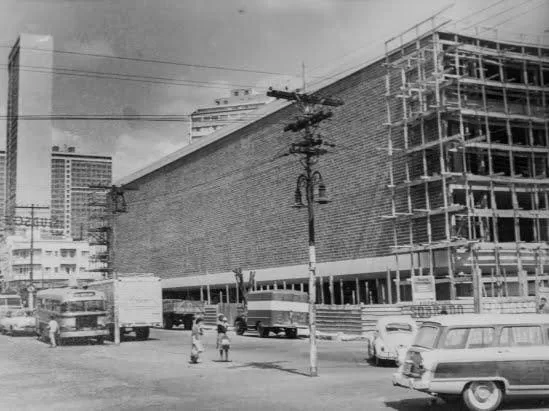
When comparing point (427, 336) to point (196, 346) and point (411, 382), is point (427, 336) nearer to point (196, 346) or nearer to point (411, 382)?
point (411, 382)

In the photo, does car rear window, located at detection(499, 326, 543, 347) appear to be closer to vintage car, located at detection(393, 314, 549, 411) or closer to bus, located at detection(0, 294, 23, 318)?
vintage car, located at detection(393, 314, 549, 411)

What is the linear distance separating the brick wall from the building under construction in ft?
0.46

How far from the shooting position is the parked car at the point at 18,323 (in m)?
42.4

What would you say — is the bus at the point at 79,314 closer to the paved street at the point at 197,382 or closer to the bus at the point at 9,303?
the paved street at the point at 197,382

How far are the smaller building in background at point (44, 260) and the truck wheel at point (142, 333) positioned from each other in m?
79.9

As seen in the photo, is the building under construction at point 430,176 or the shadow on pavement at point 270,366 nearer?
the shadow on pavement at point 270,366

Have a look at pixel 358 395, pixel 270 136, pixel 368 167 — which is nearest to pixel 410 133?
pixel 368 167

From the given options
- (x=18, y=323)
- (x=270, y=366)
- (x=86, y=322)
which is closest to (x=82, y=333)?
(x=86, y=322)

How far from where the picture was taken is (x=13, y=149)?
170 meters

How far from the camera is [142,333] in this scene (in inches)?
1458

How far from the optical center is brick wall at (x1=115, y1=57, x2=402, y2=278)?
142ft

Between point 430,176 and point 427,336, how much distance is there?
86.5 feet

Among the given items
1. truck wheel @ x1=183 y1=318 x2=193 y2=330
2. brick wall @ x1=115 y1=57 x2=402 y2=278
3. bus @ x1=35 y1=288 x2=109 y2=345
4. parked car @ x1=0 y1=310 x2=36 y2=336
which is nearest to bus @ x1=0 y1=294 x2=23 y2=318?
parked car @ x1=0 y1=310 x2=36 y2=336

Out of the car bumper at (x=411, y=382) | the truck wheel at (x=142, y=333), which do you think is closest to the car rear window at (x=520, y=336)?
the car bumper at (x=411, y=382)
